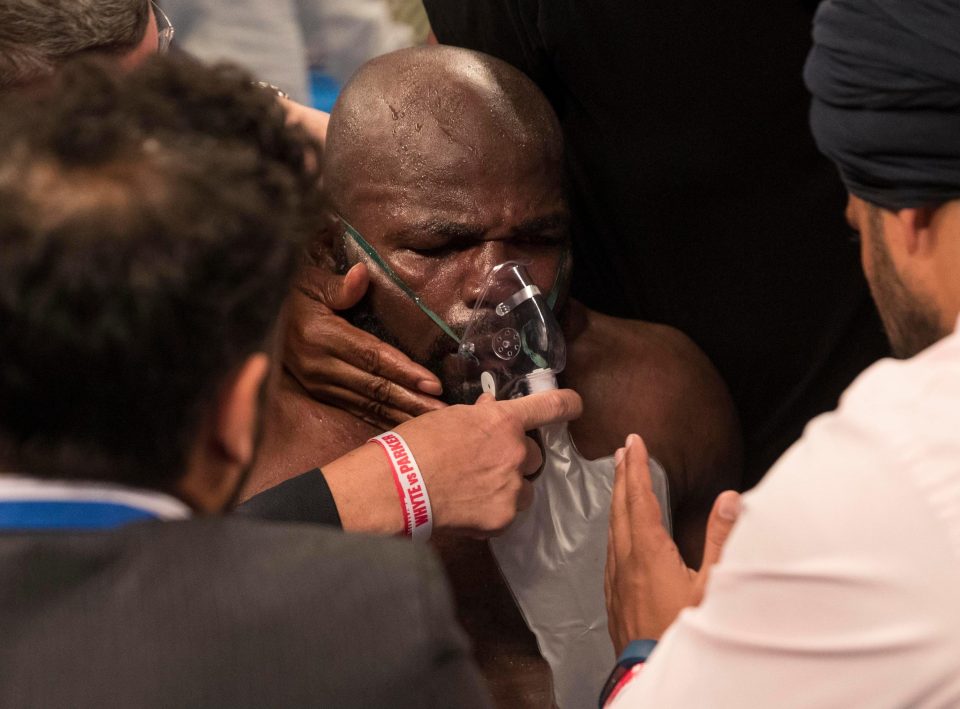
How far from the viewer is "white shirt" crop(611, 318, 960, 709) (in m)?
0.92

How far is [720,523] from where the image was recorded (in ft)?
4.45

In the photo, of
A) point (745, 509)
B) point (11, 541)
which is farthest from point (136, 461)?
point (745, 509)

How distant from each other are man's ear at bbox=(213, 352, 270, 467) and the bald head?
102 centimetres

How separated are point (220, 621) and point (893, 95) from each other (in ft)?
2.99

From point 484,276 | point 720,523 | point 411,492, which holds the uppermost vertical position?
point 720,523

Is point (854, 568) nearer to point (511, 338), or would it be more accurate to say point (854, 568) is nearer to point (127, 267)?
point (127, 267)

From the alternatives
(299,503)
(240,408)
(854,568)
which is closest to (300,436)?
(299,503)

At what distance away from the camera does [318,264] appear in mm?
2016

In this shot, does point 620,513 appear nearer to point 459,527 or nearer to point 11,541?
point 459,527

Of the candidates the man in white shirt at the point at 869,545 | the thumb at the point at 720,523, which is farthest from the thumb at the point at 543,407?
the man in white shirt at the point at 869,545

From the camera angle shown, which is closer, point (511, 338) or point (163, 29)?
point (511, 338)

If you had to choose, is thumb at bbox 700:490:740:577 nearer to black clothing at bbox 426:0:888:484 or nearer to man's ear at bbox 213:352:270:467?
man's ear at bbox 213:352:270:467

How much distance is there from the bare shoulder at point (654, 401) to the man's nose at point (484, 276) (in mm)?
256

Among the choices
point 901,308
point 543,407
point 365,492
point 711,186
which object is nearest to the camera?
point 901,308
